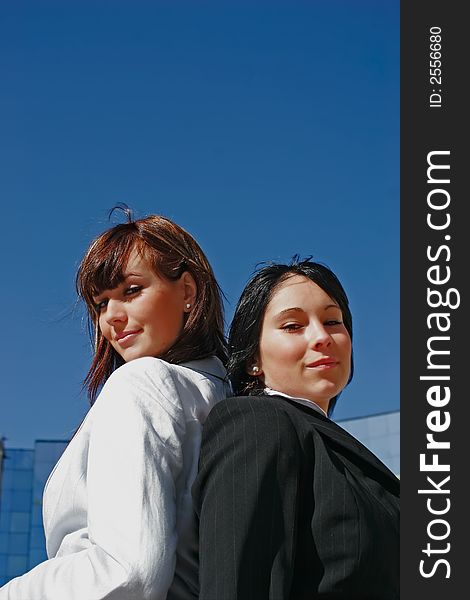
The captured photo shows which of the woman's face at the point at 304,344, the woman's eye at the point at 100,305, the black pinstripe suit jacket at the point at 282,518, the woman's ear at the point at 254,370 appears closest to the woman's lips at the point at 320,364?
the woman's face at the point at 304,344

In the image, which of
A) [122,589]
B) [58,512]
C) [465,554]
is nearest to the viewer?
[122,589]

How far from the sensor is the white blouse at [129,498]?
5.64 feet

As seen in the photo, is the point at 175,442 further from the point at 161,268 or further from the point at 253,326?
the point at 161,268

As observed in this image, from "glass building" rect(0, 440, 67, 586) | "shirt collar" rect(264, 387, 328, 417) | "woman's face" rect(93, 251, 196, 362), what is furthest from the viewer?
"glass building" rect(0, 440, 67, 586)

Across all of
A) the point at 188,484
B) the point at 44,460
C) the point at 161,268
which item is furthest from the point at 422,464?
the point at 44,460

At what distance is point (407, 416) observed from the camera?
191 centimetres

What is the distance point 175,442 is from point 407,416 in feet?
1.35

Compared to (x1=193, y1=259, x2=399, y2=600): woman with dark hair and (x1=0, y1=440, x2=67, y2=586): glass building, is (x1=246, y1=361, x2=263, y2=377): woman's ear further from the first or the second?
(x1=0, y1=440, x2=67, y2=586): glass building

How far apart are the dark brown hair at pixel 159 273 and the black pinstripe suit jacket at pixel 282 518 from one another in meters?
0.38

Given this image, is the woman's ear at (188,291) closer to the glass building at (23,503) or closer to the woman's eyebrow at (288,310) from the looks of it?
the woman's eyebrow at (288,310)

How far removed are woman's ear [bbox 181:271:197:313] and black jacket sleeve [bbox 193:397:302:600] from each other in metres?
0.45

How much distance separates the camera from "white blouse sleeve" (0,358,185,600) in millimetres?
1710

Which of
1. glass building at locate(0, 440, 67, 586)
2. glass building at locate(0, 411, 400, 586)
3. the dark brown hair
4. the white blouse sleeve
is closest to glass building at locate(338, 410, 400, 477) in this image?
glass building at locate(0, 411, 400, 586)

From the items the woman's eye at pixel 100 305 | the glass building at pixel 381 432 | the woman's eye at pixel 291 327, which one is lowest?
the woman's eye at pixel 291 327
